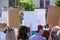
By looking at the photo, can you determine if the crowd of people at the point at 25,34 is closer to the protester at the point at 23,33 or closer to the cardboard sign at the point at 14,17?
the protester at the point at 23,33

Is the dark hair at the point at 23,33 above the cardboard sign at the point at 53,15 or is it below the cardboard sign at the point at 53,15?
below

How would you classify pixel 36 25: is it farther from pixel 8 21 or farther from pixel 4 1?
pixel 4 1

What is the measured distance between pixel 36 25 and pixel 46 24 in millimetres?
272

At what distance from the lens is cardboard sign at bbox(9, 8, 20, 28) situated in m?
4.88

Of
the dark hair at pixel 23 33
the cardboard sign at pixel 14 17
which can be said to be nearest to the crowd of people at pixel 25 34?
the dark hair at pixel 23 33

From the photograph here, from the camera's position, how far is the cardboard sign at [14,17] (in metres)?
4.88

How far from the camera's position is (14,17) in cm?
490

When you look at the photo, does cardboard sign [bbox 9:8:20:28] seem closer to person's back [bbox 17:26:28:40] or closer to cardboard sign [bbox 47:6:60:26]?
person's back [bbox 17:26:28:40]

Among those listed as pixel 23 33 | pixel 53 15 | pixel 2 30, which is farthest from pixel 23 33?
pixel 53 15

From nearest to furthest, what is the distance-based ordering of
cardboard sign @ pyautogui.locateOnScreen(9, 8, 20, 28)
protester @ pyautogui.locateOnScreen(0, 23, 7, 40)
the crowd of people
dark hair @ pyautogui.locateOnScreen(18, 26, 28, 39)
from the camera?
1. the crowd of people
2. dark hair @ pyautogui.locateOnScreen(18, 26, 28, 39)
3. protester @ pyautogui.locateOnScreen(0, 23, 7, 40)
4. cardboard sign @ pyautogui.locateOnScreen(9, 8, 20, 28)

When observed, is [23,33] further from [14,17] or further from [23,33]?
[14,17]

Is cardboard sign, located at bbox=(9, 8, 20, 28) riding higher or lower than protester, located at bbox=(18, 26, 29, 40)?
higher

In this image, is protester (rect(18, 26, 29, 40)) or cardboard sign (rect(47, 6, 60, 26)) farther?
cardboard sign (rect(47, 6, 60, 26))

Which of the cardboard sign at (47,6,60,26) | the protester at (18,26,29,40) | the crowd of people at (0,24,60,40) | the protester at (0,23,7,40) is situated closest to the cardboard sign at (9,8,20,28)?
the protester at (0,23,7,40)
